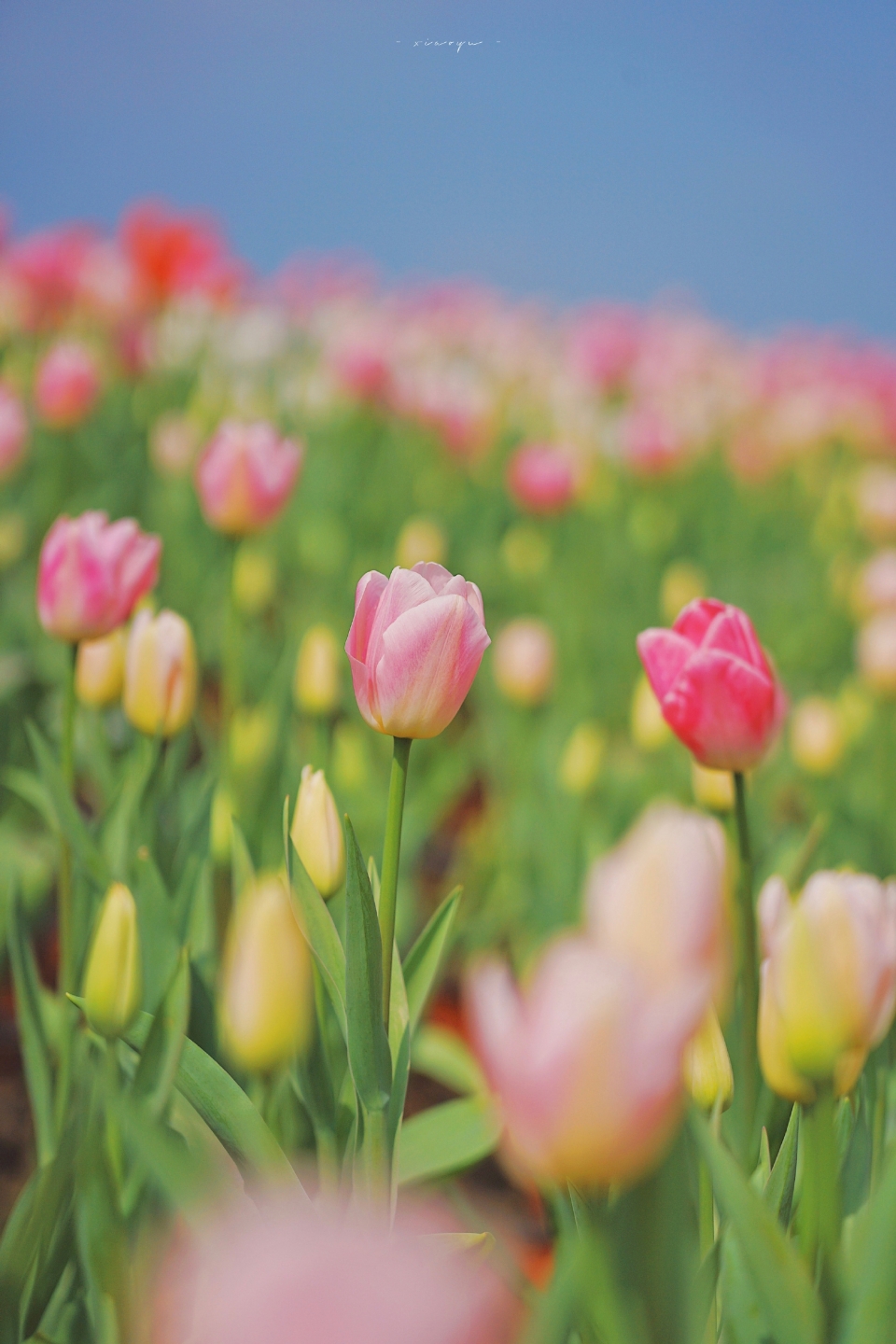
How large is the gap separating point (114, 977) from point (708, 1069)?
1.01ft

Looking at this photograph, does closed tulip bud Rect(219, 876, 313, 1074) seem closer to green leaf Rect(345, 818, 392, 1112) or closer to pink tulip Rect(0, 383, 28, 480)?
green leaf Rect(345, 818, 392, 1112)

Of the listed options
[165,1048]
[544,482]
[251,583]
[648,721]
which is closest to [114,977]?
[165,1048]

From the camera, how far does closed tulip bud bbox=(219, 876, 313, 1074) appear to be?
437 millimetres

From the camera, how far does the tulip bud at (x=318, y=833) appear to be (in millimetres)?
595

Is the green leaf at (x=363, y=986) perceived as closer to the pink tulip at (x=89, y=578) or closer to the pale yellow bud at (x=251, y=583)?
the pink tulip at (x=89, y=578)

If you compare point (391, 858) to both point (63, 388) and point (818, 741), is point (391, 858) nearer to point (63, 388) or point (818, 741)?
point (818, 741)

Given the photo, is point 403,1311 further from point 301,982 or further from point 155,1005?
point 155,1005

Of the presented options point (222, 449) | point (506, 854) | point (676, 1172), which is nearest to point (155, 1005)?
point (676, 1172)

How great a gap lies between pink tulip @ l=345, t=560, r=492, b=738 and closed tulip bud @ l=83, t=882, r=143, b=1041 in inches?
7.2

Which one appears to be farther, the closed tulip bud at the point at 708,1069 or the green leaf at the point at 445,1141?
the green leaf at the point at 445,1141

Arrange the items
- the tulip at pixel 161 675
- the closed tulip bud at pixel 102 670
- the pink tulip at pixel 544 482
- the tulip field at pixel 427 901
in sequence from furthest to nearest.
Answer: the pink tulip at pixel 544 482, the closed tulip bud at pixel 102 670, the tulip at pixel 161 675, the tulip field at pixel 427 901

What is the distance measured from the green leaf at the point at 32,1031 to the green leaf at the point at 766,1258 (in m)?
0.51

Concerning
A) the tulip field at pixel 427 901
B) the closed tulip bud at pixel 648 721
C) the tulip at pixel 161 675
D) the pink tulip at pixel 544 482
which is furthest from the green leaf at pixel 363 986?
the pink tulip at pixel 544 482

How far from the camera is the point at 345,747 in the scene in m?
1.26
